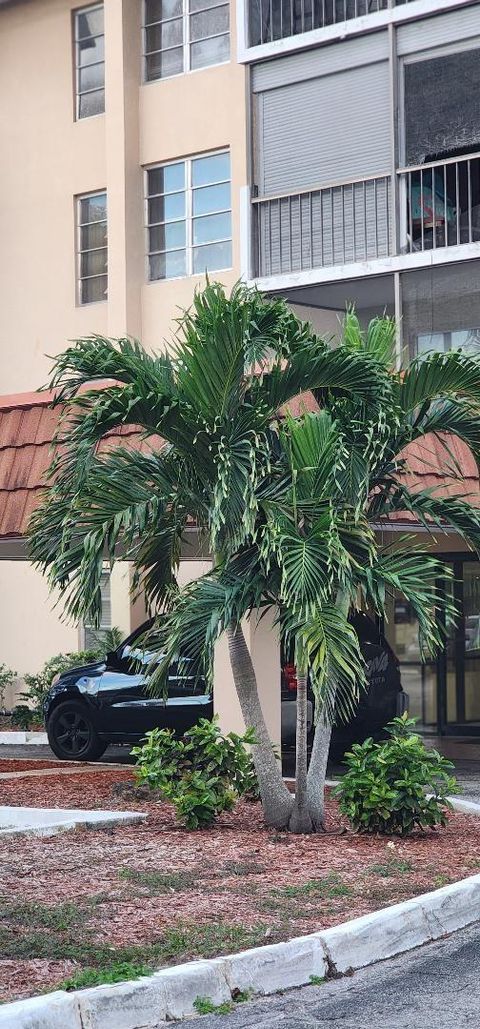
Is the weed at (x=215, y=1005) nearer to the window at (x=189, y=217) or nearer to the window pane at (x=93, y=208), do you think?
the window at (x=189, y=217)

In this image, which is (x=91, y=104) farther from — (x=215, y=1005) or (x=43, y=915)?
(x=215, y=1005)

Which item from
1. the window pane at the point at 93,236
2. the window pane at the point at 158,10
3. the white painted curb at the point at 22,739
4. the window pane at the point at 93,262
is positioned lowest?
the white painted curb at the point at 22,739

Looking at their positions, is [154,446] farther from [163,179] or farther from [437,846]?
[163,179]

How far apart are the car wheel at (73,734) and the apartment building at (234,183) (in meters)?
1.94

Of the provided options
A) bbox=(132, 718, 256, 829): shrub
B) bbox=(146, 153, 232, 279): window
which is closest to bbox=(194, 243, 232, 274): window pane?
bbox=(146, 153, 232, 279): window

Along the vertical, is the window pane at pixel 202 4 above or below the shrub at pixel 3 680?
above

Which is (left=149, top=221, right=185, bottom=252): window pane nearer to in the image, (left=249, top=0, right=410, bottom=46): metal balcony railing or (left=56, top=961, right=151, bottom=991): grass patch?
(left=249, top=0, right=410, bottom=46): metal balcony railing

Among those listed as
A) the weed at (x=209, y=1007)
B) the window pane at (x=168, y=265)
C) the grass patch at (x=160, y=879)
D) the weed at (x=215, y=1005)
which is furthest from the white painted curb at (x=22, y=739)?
the weed at (x=209, y=1007)

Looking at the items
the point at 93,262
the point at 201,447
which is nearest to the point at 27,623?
the point at 93,262

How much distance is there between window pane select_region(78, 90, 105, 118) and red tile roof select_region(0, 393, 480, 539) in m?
12.2

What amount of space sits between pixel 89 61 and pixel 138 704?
A: 13089 millimetres

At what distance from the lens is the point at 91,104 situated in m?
25.3

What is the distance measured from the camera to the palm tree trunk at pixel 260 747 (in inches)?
426

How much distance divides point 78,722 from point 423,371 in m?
8.22
